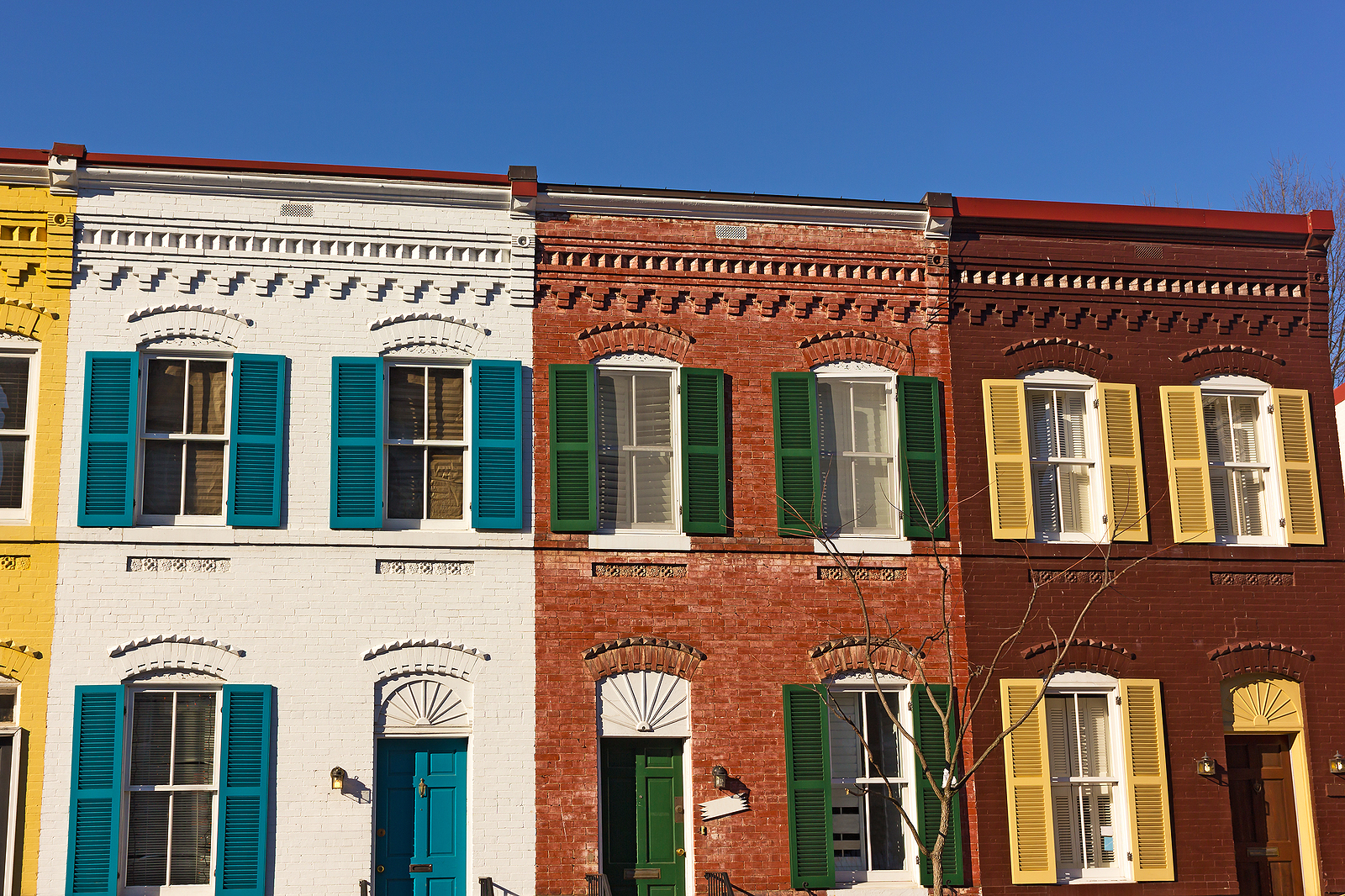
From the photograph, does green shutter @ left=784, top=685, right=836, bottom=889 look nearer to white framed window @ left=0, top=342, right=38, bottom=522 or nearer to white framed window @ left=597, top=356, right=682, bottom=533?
white framed window @ left=597, top=356, right=682, bottom=533

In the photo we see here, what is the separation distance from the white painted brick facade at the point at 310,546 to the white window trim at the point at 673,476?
86cm

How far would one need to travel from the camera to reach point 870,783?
13766 mm

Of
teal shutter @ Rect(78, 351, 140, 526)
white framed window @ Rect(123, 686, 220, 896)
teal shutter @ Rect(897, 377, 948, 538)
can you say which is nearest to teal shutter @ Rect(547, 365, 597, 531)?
teal shutter @ Rect(897, 377, 948, 538)

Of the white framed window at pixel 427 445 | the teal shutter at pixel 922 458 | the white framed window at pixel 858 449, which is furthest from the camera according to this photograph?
the white framed window at pixel 858 449

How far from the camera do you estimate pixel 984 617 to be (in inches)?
559

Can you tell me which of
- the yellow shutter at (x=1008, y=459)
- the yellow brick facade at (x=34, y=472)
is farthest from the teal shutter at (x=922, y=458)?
the yellow brick facade at (x=34, y=472)

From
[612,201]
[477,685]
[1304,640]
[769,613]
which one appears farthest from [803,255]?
[1304,640]

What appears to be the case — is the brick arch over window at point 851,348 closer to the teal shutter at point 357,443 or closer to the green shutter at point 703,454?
the green shutter at point 703,454

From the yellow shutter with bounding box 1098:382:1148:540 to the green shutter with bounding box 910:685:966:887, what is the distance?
2.75 meters

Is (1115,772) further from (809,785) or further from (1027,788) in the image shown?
(809,785)

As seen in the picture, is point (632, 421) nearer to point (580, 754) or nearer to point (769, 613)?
point (769, 613)

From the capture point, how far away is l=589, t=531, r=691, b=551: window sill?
1378cm

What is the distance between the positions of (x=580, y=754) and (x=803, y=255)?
5.98 m

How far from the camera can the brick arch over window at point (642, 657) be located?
13.5 m
